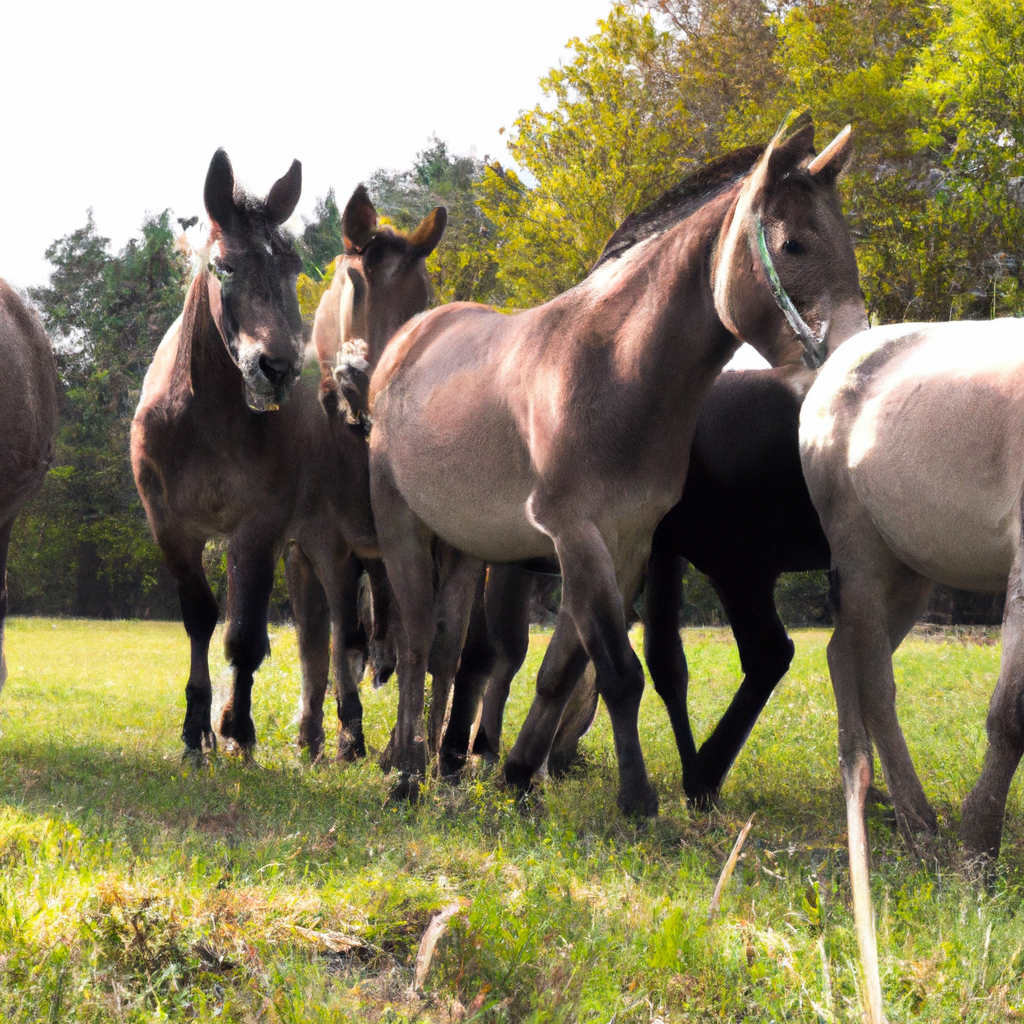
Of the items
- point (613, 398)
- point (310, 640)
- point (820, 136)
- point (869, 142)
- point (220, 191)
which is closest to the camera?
point (613, 398)

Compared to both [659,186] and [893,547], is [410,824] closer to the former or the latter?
[893,547]

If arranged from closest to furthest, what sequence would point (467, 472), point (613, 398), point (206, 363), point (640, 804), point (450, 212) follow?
point (640, 804)
point (613, 398)
point (467, 472)
point (206, 363)
point (450, 212)

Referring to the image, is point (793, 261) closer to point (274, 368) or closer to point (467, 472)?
point (467, 472)

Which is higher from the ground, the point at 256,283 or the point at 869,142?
the point at 869,142

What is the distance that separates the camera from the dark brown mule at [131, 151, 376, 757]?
5520mm

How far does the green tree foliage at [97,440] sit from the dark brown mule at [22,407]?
23.4 m

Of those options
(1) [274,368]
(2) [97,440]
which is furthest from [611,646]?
(2) [97,440]

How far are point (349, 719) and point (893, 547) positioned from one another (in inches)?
148

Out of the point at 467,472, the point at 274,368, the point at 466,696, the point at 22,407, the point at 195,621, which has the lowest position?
the point at 466,696

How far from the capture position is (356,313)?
695 cm

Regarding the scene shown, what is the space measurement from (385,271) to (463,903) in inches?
184

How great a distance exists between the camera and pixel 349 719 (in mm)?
6758

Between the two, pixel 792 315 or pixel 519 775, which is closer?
pixel 792 315

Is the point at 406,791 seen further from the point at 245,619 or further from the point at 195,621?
the point at 195,621
